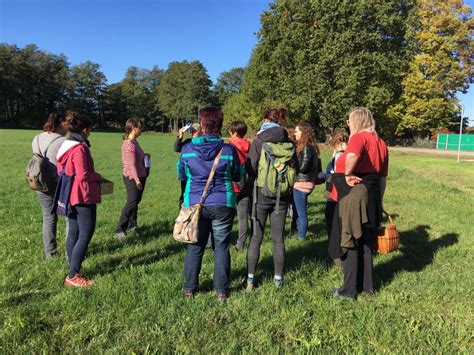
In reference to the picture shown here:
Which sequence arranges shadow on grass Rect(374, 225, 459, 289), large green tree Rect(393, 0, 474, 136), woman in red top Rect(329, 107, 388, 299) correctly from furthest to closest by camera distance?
large green tree Rect(393, 0, 474, 136)
shadow on grass Rect(374, 225, 459, 289)
woman in red top Rect(329, 107, 388, 299)

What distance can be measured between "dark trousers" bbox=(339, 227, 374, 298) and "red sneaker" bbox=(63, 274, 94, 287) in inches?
109

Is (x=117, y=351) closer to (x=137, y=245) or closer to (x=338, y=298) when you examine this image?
→ (x=338, y=298)

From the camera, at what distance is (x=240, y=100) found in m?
59.6

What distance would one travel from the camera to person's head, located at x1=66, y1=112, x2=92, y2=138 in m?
4.55

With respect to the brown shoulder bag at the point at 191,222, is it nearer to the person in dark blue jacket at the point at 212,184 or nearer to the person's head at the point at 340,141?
the person in dark blue jacket at the point at 212,184

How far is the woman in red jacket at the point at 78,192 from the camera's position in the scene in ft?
14.4

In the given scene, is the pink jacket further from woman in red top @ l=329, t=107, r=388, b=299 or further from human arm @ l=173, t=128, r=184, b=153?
woman in red top @ l=329, t=107, r=388, b=299

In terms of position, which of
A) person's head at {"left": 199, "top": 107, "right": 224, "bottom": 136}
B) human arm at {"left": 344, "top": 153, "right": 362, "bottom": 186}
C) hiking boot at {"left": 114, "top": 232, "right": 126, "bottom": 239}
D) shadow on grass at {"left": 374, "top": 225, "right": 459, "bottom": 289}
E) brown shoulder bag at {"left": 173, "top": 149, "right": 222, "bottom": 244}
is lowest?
shadow on grass at {"left": 374, "top": 225, "right": 459, "bottom": 289}

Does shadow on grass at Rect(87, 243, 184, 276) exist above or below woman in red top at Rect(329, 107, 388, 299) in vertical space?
below

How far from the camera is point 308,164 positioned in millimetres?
6184

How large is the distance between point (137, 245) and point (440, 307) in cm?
412

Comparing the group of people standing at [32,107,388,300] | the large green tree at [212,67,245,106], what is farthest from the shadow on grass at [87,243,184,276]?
the large green tree at [212,67,245,106]

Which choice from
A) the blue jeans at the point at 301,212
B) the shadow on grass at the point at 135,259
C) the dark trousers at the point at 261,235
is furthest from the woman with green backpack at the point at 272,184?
the blue jeans at the point at 301,212

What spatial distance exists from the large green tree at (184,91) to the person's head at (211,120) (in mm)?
83159
